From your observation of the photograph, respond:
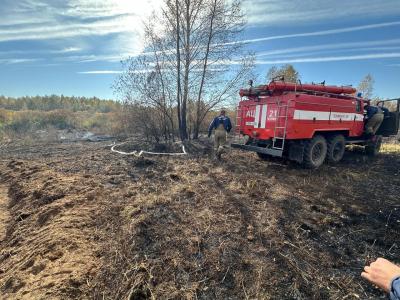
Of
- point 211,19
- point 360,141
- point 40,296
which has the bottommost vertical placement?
point 40,296

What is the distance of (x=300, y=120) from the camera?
25.3 feet

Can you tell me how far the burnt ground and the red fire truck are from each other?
1.37 m

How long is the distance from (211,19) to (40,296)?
1432 centimetres

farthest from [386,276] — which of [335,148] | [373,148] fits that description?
[373,148]

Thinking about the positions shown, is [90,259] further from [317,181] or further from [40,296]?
[317,181]

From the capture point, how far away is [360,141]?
1024 cm

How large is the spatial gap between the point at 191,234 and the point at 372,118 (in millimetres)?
9380

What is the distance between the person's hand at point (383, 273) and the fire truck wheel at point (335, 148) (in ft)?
27.0

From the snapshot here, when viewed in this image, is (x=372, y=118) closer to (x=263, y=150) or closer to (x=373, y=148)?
(x=373, y=148)

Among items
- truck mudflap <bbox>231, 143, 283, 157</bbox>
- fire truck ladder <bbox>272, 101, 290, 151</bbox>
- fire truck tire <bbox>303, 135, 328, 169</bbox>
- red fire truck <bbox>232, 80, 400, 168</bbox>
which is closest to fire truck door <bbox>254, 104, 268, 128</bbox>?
red fire truck <bbox>232, 80, 400, 168</bbox>

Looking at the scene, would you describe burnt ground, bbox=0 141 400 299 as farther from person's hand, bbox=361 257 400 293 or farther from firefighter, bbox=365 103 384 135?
firefighter, bbox=365 103 384 135

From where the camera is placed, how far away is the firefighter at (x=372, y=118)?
1012 cm

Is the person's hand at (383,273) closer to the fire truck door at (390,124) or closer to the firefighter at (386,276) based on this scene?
the firefighter at (386,276)

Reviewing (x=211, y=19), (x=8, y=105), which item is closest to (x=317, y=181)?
(x=211, y=19)
